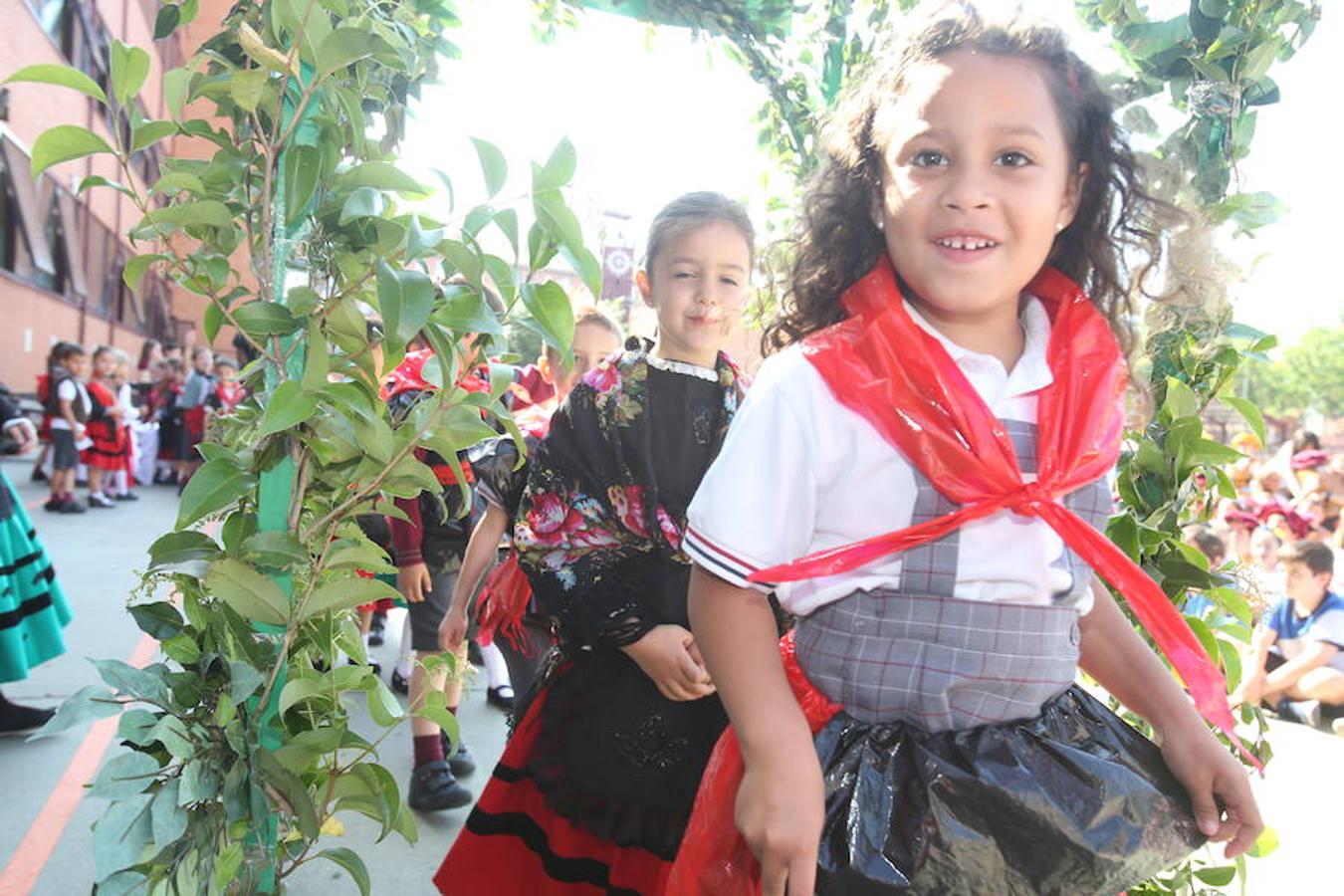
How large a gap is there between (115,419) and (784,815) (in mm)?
11585

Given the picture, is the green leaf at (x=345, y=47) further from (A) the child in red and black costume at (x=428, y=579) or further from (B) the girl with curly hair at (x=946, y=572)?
(A) the child in red and black costume at (x=428, y=579)

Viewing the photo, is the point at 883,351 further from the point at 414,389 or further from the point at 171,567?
the point at 414,389

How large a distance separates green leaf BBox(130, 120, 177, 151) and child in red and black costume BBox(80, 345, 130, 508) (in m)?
10.8

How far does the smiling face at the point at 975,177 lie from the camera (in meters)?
1.32

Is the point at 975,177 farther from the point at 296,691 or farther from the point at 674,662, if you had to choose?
the point at 296,691

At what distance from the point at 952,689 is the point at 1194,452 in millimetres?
1084

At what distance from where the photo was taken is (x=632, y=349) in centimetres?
225

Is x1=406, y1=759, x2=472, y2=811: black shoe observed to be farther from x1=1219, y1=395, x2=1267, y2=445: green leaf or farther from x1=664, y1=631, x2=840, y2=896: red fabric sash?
x1=1219, y1=395, x2=1267, y2=445: green leaf

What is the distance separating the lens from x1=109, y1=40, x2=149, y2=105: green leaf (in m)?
1.40

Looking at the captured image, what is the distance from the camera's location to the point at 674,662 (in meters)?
1.78

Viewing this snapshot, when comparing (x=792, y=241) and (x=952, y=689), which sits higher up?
(x=792, y=241)

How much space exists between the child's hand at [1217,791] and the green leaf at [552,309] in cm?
98

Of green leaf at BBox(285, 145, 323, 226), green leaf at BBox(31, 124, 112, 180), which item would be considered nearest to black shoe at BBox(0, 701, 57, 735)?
green leaf at BBox(31, 124, 112, 180)

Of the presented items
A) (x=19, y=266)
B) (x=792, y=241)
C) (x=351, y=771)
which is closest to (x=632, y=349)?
(x=792, y=241)
